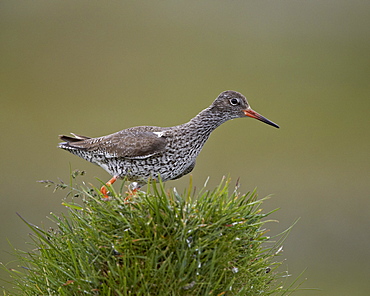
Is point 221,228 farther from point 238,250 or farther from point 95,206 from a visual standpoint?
point 95,206

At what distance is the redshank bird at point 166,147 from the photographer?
3395 millimetres

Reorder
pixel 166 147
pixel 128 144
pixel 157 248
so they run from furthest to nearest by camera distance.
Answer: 1. pixel 128 144
2. pixel 166 147
3. pixel 157 248

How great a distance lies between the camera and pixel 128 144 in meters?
3.53

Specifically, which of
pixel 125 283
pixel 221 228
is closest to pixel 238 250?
pixel 221 228

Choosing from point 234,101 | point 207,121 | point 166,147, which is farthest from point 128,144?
point 234,101

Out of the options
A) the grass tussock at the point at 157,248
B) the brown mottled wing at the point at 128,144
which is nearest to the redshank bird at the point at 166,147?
the brown mottled wing at the point at 128,144

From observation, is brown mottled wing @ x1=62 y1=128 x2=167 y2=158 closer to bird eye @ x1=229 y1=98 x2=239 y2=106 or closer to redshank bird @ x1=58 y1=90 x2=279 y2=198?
redshank bird @ x1=58 y1=90 x2=279 y2=198

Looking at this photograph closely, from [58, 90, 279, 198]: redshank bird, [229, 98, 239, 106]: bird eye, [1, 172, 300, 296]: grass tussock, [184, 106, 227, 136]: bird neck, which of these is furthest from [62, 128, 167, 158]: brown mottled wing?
[1, 172, 300, 296]: grass tussock

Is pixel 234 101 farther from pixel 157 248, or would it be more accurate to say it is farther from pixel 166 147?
pixel 157 248

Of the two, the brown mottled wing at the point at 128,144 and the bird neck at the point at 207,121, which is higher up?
the bird neck at the point at 207,121

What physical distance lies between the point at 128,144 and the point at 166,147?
0.98ft

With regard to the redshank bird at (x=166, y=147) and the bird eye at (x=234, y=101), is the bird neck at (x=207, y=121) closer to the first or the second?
the redshank bird at (x=166, y=147)

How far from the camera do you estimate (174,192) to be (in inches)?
75.0

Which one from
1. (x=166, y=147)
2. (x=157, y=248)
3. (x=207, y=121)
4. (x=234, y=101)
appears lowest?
(x=157, y=248)
